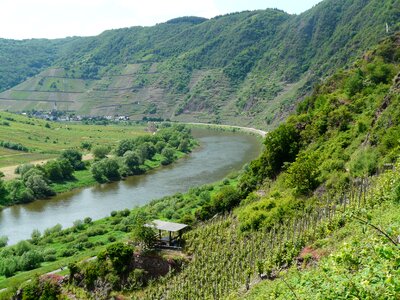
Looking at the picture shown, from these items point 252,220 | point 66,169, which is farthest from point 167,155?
point 252,220

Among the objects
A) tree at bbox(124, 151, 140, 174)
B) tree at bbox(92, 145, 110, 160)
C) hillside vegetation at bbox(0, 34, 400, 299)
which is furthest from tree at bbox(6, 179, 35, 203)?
tree at bbox(92, 145, 110, 160)

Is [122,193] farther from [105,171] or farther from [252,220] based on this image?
[252,220]

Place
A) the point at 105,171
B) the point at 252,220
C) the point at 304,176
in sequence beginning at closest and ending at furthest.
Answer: the point at 252,220
the point at 304,176
the point at 105,171

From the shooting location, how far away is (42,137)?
139 meters

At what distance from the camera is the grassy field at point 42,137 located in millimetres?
110688

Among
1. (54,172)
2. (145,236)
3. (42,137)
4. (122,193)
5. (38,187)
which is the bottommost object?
(122,193)

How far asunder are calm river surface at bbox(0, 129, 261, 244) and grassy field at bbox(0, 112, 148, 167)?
1221 inches

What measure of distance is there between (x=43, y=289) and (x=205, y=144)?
107m

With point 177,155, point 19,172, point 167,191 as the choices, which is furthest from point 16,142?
point 167,191

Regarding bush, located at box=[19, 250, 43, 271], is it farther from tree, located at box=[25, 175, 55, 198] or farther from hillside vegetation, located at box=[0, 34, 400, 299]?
tree, located at box=[25, 175, 55, 198]

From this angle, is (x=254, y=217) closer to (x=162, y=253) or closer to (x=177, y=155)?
(x=162, y=253)

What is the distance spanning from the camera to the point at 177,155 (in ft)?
377

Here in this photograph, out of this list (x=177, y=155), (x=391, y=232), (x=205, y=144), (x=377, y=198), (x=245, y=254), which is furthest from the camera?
(x=205, y=144)

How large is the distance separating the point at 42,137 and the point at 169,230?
116453 mm
